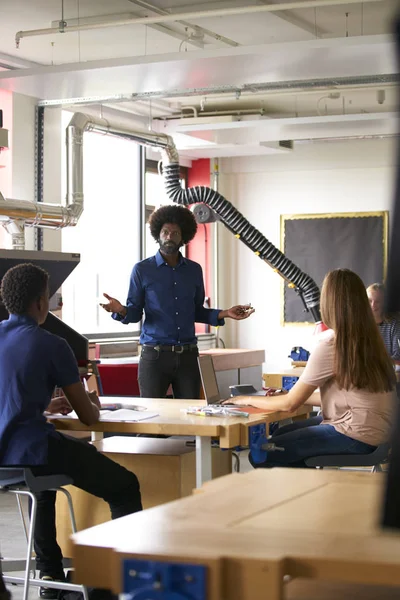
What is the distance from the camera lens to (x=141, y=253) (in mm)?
11039

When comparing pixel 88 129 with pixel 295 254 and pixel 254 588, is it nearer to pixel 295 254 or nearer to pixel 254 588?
pixel 295 254

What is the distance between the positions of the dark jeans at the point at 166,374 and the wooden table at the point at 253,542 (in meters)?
3.39

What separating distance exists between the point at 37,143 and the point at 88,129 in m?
0.50

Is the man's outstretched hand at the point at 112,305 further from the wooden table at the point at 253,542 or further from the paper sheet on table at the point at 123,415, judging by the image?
the wooden table at the point at 253,542

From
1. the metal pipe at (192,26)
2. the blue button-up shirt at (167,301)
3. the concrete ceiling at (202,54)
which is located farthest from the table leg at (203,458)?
the metal pipe at (192,26)

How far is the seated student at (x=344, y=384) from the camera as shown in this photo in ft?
13.2

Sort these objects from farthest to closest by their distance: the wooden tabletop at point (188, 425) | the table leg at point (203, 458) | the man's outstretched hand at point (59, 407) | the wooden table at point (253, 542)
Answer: the man's outstretched hand at point (59, 407) → the table leg at point (203, 458) → the wooden tabletop at point (188, 425) → the wooden table at point (253, 542)

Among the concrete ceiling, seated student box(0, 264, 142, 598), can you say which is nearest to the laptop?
seated student box(0, 264, 142, 598)

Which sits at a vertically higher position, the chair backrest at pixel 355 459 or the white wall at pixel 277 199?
the white wall at pixel 277 199

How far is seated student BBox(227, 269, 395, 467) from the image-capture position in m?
4.04

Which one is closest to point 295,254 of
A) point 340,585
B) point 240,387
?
point 240,387

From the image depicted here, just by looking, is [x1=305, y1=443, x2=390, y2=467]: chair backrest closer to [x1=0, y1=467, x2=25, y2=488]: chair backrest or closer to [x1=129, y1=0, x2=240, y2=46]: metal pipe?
[x1=0, y1=467, x2=25, y2=488]: chair backrest

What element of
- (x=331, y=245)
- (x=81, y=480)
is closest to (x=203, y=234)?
(x=331, y=245)

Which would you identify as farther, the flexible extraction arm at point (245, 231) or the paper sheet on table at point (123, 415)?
the flexible extraction arm at point (245, 231)
